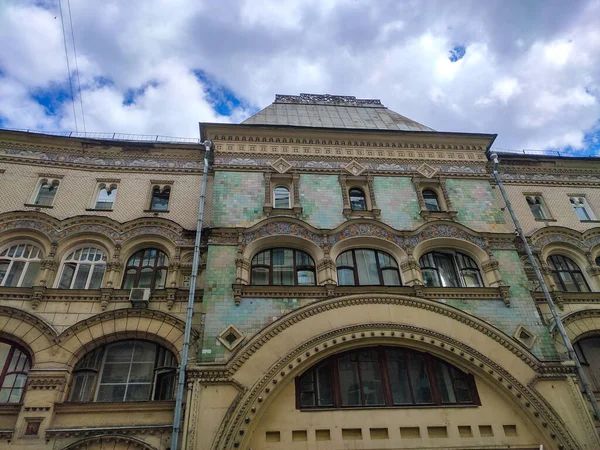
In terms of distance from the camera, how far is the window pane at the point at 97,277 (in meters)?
13.2

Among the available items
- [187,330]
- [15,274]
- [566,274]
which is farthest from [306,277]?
[566,274]

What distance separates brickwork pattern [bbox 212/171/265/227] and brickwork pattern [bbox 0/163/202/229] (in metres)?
1.13

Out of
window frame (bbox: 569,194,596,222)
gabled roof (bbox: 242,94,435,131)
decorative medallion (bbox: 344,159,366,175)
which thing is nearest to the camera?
decorative medallion (bbox: 344,159,366,175)

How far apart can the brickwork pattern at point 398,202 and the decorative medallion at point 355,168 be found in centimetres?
72

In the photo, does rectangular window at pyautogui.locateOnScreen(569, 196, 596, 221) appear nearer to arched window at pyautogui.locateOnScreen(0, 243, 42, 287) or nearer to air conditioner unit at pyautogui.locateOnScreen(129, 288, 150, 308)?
air conditioner unit at pyautogui.locateOnScreen(129, 288, 150, 308)

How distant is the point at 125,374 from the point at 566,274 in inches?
613

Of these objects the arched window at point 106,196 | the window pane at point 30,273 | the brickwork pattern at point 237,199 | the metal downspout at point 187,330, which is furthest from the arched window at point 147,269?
the window pane at point 30,273

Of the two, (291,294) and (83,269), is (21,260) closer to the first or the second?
(83,269)

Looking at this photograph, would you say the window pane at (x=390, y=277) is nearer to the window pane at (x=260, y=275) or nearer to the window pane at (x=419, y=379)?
the window pane at (x=419, y=379)

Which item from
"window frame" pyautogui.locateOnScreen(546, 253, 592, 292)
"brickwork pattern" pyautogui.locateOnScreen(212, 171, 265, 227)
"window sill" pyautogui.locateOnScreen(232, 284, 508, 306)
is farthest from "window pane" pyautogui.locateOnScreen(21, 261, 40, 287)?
Result: "window frame" pyautogui.locateOnScreen(546, 253, 592, 292)

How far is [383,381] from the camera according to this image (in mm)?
11758

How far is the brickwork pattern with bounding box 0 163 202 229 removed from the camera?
48.9 feet

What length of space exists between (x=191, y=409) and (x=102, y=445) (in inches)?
95.8

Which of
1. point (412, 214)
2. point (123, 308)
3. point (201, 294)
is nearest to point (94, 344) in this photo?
point (123, 308)
